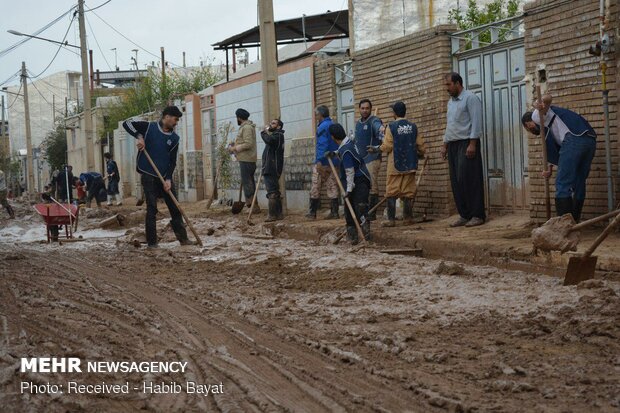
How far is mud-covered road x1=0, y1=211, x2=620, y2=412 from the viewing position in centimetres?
493

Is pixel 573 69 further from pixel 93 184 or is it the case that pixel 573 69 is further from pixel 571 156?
pixel 93 184

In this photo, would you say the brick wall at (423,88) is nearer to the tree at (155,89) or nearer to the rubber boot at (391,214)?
the rubber boot at (391,214)

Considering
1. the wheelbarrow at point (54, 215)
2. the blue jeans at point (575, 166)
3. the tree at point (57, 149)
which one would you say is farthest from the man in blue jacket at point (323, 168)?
the tree at point (57, 149)

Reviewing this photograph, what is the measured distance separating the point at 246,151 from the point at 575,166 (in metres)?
9.16

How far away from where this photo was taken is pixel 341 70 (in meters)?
18.2

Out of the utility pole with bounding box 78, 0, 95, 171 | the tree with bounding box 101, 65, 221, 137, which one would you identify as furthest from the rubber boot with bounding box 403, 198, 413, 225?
the tree with bounding box 101, 65, 221, 137

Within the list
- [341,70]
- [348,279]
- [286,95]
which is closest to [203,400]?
[348,279]

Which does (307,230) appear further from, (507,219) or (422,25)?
(422,25)

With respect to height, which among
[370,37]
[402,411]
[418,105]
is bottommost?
[402,411]

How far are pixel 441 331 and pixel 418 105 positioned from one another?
8.94 m

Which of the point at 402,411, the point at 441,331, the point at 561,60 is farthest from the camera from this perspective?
the point at 561,60

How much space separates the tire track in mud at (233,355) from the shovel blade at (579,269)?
273 cm

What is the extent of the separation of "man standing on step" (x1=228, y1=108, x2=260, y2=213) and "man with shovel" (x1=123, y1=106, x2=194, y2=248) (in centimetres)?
474

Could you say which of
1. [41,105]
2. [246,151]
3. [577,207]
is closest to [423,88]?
[246,151]
